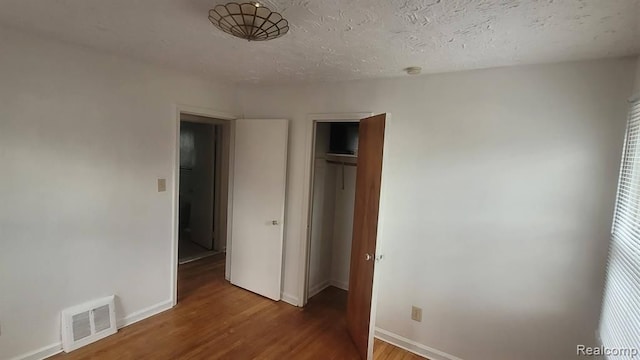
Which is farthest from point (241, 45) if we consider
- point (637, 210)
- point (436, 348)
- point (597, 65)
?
point (436, 348)

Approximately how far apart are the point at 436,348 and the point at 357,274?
85 cm

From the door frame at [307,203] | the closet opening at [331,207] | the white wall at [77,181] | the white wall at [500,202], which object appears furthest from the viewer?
the closet opening at [331,207]

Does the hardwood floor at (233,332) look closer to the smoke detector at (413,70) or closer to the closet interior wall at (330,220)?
the closet interior wall at (330,220)

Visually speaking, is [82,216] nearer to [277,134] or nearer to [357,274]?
[277,134]

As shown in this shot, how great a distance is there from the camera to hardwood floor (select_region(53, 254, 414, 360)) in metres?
2.41

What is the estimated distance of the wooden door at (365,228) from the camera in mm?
2361

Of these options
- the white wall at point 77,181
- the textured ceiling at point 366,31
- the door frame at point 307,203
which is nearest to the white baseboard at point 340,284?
the door frame at point 307,203

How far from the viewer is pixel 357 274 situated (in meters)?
2.67

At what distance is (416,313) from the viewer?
257 cm

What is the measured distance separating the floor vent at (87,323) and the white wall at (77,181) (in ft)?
0.20

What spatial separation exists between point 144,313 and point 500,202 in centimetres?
320

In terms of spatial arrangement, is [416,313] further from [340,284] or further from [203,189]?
[203,189]

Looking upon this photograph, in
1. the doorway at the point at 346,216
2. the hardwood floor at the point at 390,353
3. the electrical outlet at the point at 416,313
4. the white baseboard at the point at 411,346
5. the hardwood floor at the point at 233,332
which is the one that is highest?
the doorway at the point at 346,216

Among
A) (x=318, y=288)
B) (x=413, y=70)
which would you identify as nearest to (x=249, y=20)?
(x=413, y=70)
